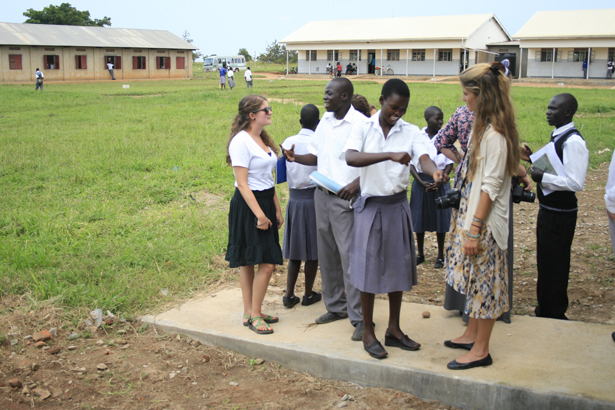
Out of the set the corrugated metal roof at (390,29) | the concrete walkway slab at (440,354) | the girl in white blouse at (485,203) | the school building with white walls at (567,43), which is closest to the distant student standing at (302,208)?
the concrete walkway slab at (440,354)

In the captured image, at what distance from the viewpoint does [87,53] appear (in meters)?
39.1

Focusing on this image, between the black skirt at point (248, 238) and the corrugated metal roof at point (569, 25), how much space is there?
35837 millimetres

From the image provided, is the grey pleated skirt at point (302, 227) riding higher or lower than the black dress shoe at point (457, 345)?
higher

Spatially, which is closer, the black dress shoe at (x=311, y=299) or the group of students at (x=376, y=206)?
the group of students at (x=376, y=206)

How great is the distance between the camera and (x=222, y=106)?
17.9 meters

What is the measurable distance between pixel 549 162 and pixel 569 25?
37351 mm

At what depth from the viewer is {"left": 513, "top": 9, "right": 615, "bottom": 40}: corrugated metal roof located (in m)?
33.9

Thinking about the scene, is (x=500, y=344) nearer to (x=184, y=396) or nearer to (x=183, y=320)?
(x=184, y=396)

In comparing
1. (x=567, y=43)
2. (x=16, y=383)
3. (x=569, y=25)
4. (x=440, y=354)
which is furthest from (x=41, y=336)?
(x=569, y=25)

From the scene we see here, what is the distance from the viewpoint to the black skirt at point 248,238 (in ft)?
12.8

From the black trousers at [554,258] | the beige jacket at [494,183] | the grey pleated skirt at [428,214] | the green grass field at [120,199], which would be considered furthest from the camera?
the grey pleated skirt at [428,214]

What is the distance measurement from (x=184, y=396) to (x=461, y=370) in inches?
68.0

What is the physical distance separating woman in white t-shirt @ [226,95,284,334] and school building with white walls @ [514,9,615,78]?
35425 mm

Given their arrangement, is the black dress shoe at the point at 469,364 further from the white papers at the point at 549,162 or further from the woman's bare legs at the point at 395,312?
the white papers at the point at 549,162
